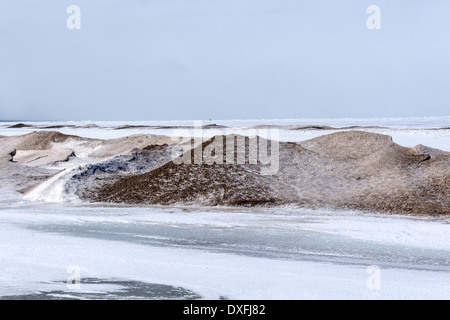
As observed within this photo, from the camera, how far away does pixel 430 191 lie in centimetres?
764

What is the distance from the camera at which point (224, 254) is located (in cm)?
462

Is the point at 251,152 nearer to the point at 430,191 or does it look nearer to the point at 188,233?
the point at 430,191

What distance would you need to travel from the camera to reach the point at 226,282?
3738 mm

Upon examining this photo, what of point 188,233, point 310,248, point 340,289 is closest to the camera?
point 340,289

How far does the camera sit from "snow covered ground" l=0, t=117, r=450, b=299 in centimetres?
358

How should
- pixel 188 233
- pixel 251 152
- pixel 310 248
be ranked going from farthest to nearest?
pixel 251 152, pixel 188 233, pixel 310 248

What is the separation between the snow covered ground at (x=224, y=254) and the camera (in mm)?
3580
